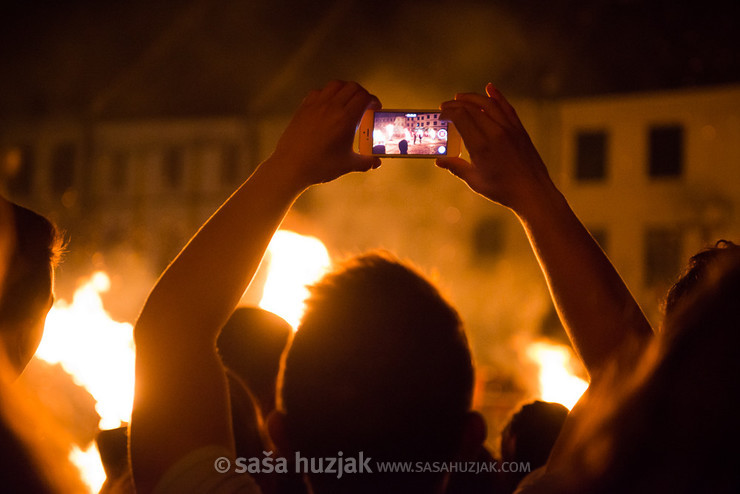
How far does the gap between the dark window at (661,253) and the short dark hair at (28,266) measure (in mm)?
27956

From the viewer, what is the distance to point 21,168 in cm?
3588

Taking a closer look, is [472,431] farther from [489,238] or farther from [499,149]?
[489,238]

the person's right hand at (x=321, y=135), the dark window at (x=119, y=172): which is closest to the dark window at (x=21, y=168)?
the dark window at (x=119, y=172)

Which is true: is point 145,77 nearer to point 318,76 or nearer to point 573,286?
Answer: point 318,76

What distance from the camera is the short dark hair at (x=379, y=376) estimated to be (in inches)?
58.6

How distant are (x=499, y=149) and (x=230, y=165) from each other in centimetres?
3172

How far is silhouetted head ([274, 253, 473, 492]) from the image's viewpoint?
149cm

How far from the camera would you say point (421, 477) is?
1521mm

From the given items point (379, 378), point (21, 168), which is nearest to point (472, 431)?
point (379, 378)

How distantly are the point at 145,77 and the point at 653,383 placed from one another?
3556cm

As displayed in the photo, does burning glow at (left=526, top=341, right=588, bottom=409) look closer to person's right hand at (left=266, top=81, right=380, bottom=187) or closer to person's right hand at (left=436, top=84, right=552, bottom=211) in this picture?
person's right hand at (left=436, top=84, right=552, bottom=211)

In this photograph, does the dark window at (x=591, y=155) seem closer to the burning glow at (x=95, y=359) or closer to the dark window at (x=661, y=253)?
the dark window at (x=661, y=253)

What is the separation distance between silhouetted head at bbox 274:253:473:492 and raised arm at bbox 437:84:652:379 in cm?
24

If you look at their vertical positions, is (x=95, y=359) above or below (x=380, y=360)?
above
